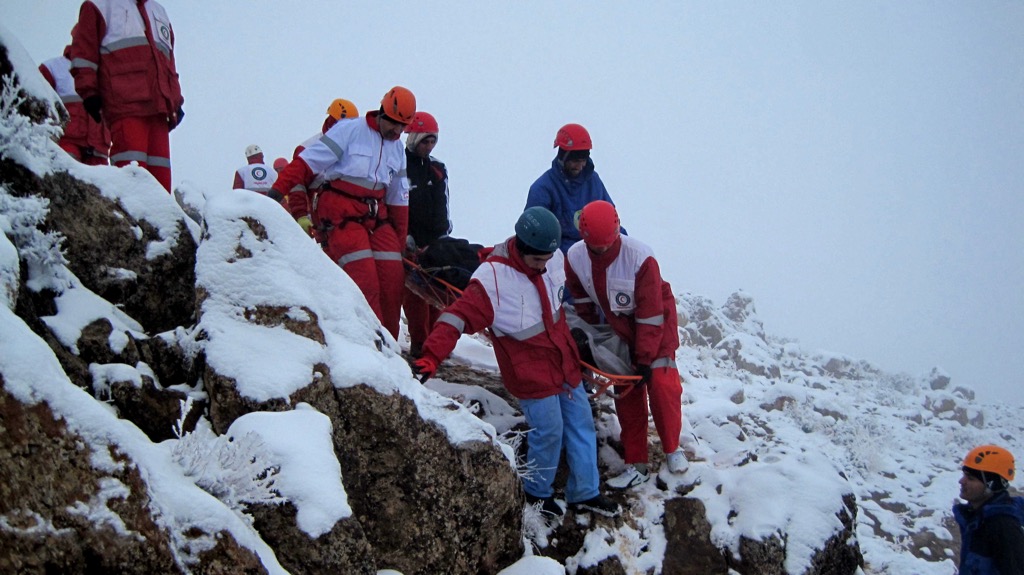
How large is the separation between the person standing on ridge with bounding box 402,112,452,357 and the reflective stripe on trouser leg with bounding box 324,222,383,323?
101 centimetres

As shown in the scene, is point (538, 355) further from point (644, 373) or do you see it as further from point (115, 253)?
point (115, 253)

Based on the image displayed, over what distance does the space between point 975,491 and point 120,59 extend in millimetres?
7513

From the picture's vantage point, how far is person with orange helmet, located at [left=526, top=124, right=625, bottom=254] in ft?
19.6

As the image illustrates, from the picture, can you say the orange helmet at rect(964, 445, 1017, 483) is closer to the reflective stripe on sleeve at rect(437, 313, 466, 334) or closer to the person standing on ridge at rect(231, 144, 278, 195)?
the reflective stripe on sleeve at rect(437, 313, 466, 334)

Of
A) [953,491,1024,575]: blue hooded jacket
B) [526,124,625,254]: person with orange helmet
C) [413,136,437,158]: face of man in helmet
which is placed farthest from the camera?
[413,136,437,158]: face of man in helmet

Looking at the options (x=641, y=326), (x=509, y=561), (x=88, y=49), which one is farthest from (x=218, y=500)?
(x=88, y=49)

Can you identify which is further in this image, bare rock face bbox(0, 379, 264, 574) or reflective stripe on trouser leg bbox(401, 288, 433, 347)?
reflective stripe on trouser leg bbox(401, 288, 433, 347)

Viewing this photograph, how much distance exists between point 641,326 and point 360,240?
7.80 feet

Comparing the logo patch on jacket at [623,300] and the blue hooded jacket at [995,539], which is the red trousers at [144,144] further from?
the blue hooded jacket at [995,539]

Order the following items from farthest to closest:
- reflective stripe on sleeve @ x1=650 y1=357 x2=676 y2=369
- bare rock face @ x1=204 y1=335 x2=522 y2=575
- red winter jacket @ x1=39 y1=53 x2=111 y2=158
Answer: red winter jacket @ x1=39 y1=53 x2=111 y2=158 → reflective stripe on sleeve @ x1=650 y1=357 x2=676 y2=369 → bare rock face @ x1=204 y1=335 x2=522 y2=575

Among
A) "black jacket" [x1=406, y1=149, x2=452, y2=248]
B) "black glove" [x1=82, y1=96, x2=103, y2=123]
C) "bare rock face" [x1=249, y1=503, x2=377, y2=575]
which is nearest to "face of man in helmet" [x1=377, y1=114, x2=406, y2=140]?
"black jacket" [x1=406, y1=149, x2=452, y2=248]

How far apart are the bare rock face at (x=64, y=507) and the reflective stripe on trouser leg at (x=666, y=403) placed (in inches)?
141

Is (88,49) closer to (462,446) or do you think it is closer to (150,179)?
(150,179)

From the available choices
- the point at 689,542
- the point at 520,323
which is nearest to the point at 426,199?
the point at 520,323
